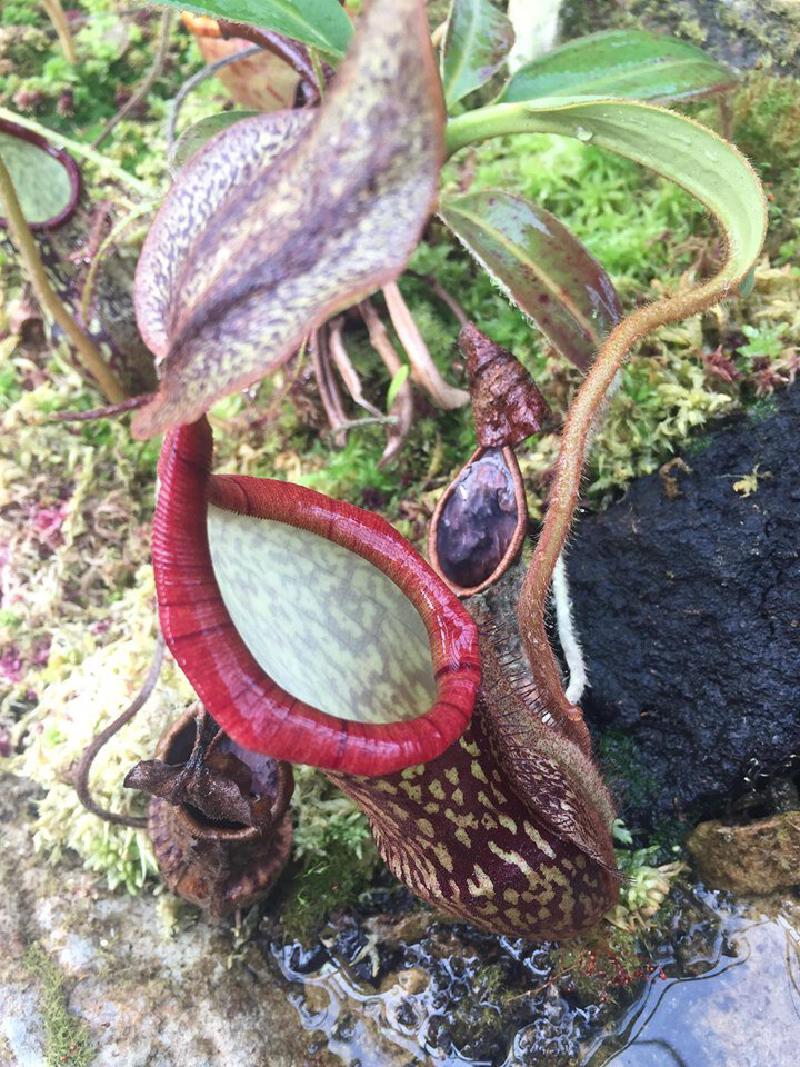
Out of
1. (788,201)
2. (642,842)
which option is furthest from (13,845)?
(788,201)

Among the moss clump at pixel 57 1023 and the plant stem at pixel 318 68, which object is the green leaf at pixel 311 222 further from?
the moss clump at pixel 57 1023

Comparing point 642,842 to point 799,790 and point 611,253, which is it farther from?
point 611,253

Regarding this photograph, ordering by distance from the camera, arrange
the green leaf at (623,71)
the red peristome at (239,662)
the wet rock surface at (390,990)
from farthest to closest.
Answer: the green leaf at (623,71), the wet rock surface at (390,990), the red peristome at (239,662)

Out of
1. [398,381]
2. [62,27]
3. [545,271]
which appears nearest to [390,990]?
[398,381]

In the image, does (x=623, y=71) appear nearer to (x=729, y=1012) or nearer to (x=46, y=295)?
(x=46, y=295)

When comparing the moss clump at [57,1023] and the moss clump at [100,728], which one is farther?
the moss clump at [100,728]

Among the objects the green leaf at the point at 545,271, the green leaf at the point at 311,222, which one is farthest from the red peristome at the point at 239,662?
the green leaf at the point at 545,271
